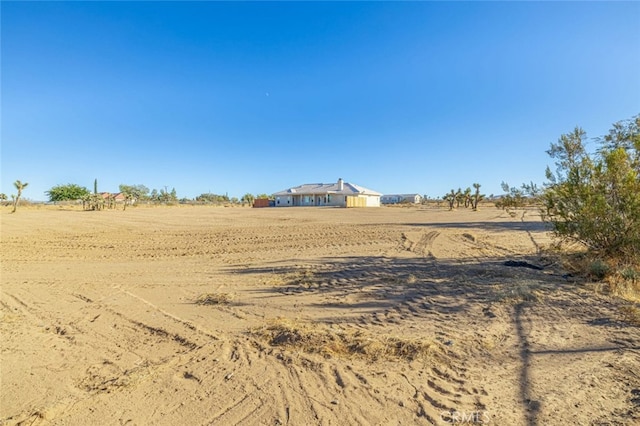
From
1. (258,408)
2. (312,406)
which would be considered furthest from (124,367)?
(312,406)

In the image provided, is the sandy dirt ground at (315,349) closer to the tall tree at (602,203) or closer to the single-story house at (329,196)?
the tall tree at (602,203)

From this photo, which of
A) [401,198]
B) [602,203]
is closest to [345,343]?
[602,203]

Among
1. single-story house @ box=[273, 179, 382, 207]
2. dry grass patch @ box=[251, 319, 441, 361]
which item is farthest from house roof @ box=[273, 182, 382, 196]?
dry grass patch @ box=[251, 319, 441, 361]

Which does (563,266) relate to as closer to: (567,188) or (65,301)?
(567,188)

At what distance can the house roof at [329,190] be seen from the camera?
66.0 meters

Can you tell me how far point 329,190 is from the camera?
222 ft

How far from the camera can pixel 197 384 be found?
349cm

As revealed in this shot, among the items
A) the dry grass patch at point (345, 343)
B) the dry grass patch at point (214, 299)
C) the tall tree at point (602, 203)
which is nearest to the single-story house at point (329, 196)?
the tall tree at point (602, 203)

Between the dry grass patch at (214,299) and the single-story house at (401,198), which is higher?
the single-story house at (401,198)

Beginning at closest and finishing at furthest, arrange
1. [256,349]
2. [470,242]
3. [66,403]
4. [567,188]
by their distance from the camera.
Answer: [66,403]
[256,349]
[567,188]
[470,242]

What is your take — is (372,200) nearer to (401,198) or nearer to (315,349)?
→ (401,198)

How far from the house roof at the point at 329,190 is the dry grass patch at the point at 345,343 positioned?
199 ft

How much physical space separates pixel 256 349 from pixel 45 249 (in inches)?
502

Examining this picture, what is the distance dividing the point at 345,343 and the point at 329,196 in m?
63.2
